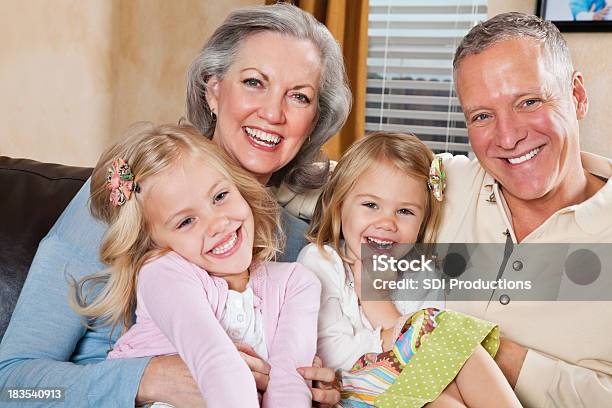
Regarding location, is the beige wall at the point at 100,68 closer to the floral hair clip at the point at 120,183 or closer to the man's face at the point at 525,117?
the man's face at the point at 525,117

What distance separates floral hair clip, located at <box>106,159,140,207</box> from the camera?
1794 millimetres

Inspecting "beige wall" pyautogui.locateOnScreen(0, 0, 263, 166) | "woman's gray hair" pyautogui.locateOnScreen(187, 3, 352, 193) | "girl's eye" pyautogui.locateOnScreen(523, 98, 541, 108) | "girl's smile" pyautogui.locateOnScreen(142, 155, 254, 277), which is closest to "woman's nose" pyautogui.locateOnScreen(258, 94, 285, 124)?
"woman's gray hair" pyautogui.locateOnScreen(187, 3, 352, 193)

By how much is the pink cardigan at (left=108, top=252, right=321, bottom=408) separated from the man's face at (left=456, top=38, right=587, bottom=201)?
23.1 inches

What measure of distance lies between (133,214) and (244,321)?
14.5 inches

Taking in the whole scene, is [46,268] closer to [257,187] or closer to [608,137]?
[257,187]

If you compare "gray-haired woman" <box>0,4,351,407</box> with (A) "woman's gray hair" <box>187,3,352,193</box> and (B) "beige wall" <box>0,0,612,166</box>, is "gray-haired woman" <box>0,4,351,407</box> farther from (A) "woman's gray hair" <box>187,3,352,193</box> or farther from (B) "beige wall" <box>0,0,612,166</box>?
(B) "beige wall" <box>0,0,612,166</box>

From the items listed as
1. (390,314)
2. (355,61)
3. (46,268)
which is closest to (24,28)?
(355,61)

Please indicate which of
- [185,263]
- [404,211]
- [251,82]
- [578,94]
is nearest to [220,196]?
[185,263]

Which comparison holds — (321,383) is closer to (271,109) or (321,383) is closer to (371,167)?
(371,167)

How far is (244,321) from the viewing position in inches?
70.3

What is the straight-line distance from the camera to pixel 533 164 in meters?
1.90

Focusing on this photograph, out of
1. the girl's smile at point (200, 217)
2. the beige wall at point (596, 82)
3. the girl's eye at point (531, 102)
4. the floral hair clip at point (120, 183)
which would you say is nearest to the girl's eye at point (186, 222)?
the girl's smile at point (200, 217)

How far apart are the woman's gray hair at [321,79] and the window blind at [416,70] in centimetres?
205

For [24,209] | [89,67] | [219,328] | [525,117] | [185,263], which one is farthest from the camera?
[89,67]
